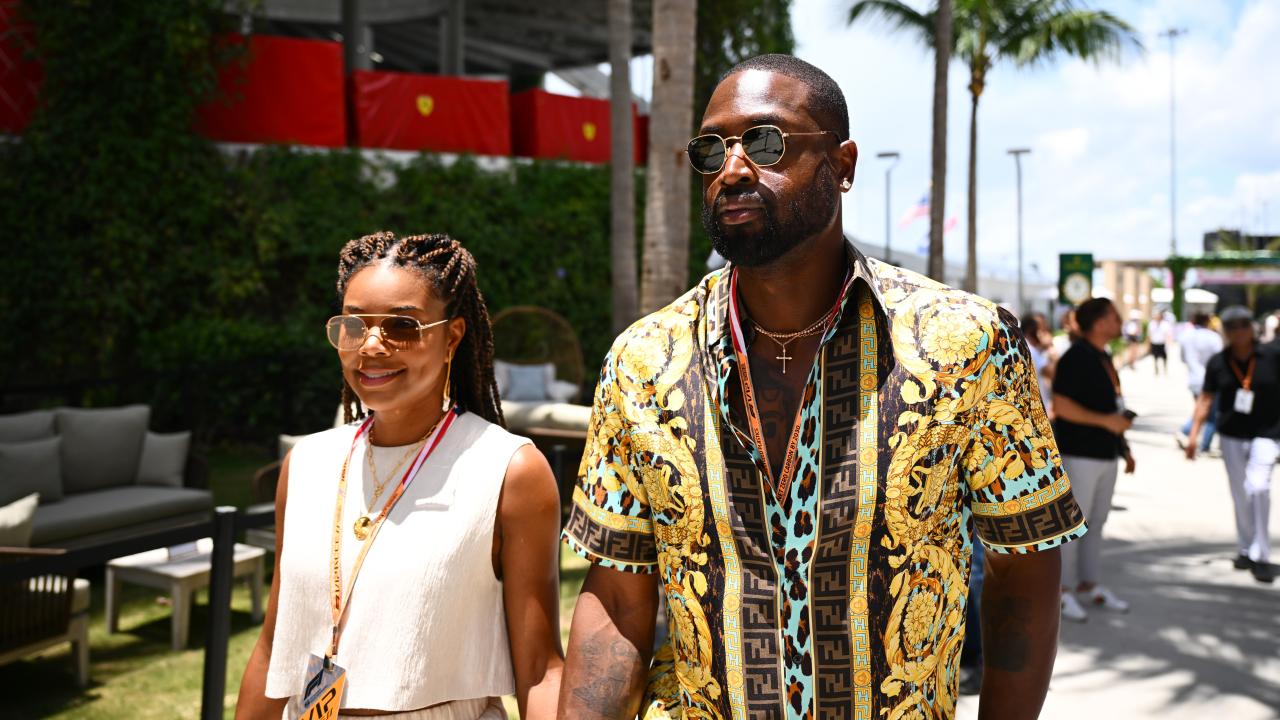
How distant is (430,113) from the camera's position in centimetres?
1531

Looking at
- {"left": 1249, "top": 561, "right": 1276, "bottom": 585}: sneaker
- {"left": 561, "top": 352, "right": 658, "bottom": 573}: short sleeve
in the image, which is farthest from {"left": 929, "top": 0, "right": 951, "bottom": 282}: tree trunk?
{"left": 561, "top": 352, "right": 658, "bottom": 573}: short sleeve

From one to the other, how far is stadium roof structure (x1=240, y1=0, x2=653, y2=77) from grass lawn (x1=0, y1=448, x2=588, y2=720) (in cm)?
1167

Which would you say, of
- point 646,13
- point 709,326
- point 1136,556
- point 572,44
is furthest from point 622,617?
point 572,44

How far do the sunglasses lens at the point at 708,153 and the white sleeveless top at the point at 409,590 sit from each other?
811 mm

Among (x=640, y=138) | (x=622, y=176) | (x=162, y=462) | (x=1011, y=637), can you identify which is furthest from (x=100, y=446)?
(x=640, y=138)

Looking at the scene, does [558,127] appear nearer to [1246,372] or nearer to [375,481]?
[1246,372]

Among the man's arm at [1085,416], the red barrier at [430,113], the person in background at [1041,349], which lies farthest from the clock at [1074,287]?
the man's arm at [1085,416]

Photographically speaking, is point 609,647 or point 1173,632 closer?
point 609,647

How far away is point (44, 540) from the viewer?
22.9 feet

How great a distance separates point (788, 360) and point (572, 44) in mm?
23702

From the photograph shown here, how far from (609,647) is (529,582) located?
0.38 meters

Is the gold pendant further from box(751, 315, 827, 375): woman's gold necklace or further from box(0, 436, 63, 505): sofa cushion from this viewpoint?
box(0, 436, 63, 505): sofa cushion

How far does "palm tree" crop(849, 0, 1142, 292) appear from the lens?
20062mm

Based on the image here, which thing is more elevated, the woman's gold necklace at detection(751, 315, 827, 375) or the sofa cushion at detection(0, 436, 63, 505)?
the woman's gold necklace at detection(751, 315, 827, 375)
